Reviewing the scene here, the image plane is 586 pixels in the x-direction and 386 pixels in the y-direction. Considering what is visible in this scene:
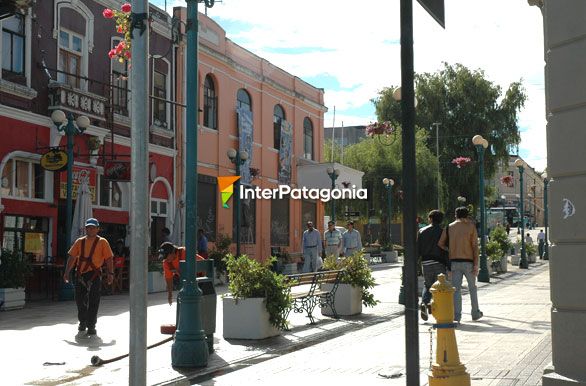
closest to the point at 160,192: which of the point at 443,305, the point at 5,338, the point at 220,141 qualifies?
the point at 220,141

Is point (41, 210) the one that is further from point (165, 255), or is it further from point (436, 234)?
point (436, 234)

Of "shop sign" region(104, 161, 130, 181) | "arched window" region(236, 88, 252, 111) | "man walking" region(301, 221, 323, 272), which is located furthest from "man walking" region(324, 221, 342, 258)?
"arched window" region(236, 88, 252, 111)

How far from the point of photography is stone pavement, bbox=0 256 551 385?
28.0 ft

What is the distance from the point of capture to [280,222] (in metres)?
35.6

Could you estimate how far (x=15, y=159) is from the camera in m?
19.9

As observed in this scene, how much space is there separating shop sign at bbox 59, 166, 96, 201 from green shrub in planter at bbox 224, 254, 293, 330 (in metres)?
9.88

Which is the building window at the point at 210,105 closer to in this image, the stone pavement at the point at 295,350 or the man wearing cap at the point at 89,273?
the stone pavement at the point at 295,350

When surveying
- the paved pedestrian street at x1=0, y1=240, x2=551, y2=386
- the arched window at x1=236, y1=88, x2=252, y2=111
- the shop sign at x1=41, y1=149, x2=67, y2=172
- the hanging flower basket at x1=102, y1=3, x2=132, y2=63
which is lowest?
the paved pedestrian street at x1=0, y1=240, x2=551, y2=386

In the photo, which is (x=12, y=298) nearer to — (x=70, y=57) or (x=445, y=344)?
(x=70, y=57)

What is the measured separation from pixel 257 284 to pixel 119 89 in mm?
14205

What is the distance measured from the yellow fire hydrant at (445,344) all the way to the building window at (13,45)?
16.0 metres

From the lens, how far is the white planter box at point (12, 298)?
16266mm

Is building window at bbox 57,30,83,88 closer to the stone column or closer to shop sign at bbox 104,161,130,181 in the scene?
shop sign at bbox 104,161,130,181

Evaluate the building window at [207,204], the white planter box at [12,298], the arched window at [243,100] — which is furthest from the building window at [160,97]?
the white planter box at [12,298]
